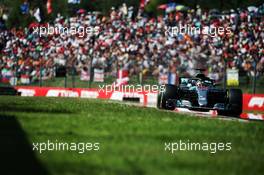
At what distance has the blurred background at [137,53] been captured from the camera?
2747 cm

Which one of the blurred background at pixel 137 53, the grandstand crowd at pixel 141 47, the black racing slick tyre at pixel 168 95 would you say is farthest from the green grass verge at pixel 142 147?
the grandstand crowd at pixel 141 47

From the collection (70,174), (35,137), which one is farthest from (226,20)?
(70,174)

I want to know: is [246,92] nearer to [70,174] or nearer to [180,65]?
[180,65]

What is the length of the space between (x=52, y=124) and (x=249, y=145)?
3941mm

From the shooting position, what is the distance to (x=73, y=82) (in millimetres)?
32781

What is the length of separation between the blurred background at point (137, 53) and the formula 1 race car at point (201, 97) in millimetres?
6336
